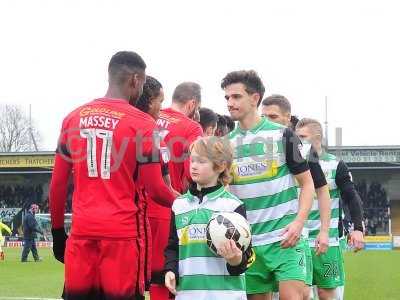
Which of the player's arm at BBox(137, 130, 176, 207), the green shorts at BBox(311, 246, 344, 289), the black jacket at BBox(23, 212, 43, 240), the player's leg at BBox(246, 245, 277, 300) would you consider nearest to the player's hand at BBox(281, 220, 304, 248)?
the player's leg at BBox(246, 245, 277, 300)

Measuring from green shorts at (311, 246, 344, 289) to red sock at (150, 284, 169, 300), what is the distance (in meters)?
2.17

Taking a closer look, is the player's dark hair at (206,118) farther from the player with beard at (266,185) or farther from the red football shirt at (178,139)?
the player with beard at (266,185)

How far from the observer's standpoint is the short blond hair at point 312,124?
8.30 m

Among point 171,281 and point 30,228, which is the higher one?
point 171,281

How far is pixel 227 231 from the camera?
15.1 feet

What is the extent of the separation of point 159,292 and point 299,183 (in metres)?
1.60

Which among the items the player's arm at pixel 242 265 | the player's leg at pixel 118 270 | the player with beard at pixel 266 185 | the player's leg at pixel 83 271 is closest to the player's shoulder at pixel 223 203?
the player's arm at pixel 242 265

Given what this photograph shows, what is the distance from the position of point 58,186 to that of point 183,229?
111cm

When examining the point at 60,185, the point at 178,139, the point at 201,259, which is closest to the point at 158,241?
the point at 178,139

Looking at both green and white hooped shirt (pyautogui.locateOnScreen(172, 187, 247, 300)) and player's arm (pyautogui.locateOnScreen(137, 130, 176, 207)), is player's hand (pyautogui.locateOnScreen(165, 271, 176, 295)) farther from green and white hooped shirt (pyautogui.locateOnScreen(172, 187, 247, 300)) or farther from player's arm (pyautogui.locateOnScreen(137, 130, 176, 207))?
player's arm (pyautogui.locateOnScreen(137, 130, 176, 207))

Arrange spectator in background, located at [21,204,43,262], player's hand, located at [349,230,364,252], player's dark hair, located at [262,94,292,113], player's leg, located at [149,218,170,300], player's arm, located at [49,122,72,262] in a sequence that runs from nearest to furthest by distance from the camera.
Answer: player's arm, located at [49,122,72,262]
player's leg, located at [149,218,170,300]
player's hand, located at [349,230,364,252]
player's dark hair, located at [262,94,292,113]
spectator in background, located at [21,204,43,262]

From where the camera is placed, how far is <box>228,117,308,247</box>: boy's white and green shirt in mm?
6039

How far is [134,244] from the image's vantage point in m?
5.31

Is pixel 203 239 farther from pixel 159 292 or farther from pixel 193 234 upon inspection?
pixel 159 292
